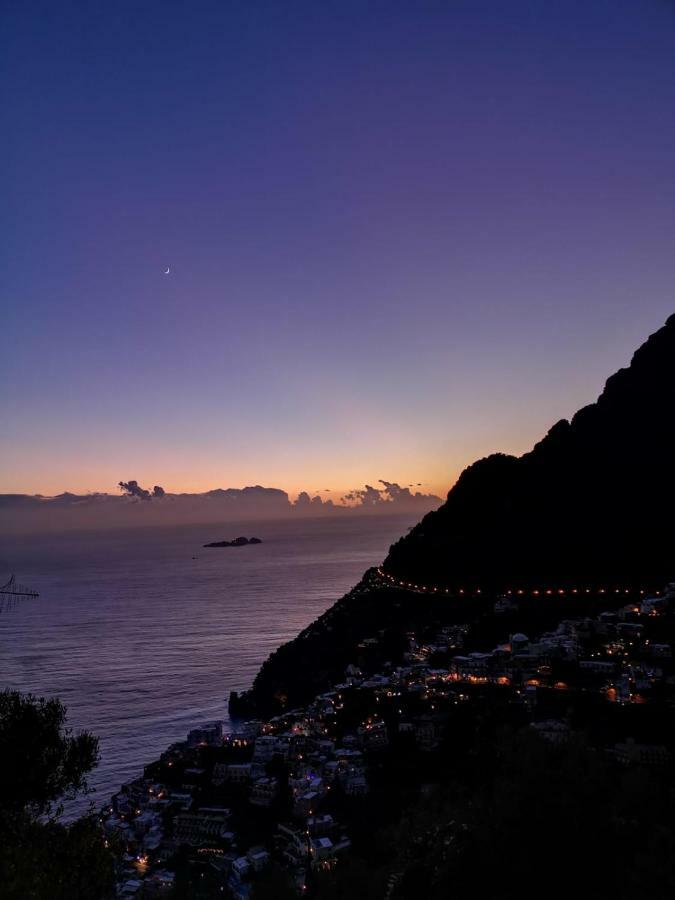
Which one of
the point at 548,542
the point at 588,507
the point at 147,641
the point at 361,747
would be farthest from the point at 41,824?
the point at 147,641

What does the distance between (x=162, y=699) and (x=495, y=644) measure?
28.4m

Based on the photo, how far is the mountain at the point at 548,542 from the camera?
163ft

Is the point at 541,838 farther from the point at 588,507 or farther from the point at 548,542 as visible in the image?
the point at 588,507

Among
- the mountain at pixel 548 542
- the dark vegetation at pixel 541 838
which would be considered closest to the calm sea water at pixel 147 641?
the mountain at pixel 548 542

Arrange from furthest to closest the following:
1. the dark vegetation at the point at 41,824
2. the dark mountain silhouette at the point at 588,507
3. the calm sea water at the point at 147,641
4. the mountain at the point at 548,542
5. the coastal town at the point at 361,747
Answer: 1. the dark mountain silhouette at the point at 588,507
2. the mountain at the point at 548,542
3. the calm sea water at the point at 147,641
4. the coastal town at the point at 361,747
5. the dark vegetation at the point at 41,824

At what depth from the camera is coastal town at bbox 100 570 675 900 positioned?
2122 centimetres

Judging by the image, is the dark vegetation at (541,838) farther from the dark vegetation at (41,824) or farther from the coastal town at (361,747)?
the dark vegetation at (41,824)

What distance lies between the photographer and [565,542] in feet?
181

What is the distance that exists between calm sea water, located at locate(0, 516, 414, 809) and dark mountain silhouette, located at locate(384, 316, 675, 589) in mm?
23539

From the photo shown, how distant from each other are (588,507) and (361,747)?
35.2 m

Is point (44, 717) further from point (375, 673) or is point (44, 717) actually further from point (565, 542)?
point (565, 542)

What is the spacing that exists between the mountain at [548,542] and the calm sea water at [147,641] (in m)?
8.01

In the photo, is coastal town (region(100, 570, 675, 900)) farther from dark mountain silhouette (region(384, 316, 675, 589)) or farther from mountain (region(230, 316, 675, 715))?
dark mountain silhouette (region(384, 316, 675, 589))

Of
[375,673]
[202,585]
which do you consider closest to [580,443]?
[375,673]
